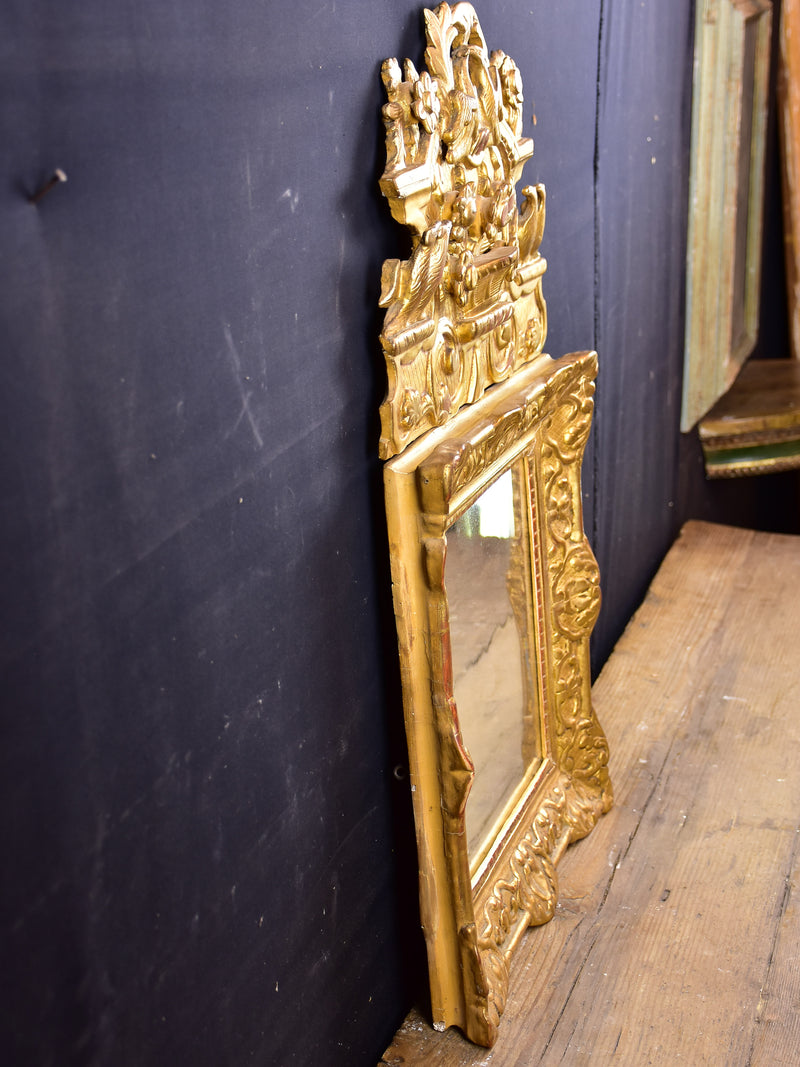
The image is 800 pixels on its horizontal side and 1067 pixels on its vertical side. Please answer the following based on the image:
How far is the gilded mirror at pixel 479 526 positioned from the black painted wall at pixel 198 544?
0.05 metres

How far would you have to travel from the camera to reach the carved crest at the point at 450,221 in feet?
4.03

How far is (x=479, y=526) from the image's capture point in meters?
1.50

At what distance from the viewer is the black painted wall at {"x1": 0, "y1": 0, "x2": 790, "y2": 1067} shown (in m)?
0.79

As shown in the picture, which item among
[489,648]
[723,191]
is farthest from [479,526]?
[723,191]

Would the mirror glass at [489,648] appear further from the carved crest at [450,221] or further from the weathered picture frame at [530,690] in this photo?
the carved crest at [450,221]

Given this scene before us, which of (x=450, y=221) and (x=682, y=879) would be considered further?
(x=682, y=879)

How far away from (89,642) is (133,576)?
0.07 m

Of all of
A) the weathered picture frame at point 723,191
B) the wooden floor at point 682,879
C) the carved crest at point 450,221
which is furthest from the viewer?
the weathered picture frame at point 723,191

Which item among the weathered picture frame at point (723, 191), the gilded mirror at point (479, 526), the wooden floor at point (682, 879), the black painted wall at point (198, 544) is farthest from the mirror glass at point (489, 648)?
the weathered picture frame at point (723, 191)

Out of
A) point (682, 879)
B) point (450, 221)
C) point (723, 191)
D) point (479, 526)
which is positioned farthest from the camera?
point (723, 191)

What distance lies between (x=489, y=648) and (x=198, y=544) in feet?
2.26

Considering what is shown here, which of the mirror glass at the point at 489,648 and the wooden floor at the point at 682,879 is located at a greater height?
the mirror glass at the point at 489,648

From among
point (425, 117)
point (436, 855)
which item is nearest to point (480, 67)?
point (425, 117)

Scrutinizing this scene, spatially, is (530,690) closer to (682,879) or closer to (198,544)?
(682,879)
